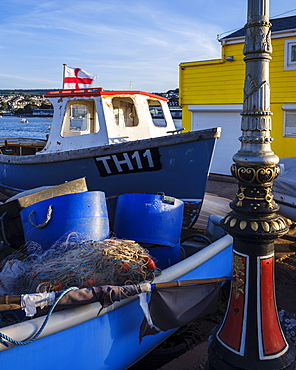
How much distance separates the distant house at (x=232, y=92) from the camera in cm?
1215

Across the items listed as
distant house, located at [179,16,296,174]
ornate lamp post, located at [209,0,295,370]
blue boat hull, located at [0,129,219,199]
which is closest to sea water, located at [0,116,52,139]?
distant house, located at [179,16,296,174]

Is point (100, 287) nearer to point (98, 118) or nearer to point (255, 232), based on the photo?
point (255, 232)

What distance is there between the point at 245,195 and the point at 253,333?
3.00 ft

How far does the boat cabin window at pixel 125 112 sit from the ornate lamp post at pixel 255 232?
18.6 ft

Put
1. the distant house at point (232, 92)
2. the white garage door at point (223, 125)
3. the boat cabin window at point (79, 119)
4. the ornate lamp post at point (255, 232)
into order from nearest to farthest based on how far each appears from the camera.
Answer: the ornate lamp post at point (255, 232)
the boat cabin window at point (79, 119)
the distant house at point (232, 92)
the white garage door at point (223, 125)

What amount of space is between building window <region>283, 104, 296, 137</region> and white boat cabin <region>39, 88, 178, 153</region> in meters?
5.86

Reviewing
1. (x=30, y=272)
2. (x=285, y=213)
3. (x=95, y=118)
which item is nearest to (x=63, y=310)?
(x=30, y=272)

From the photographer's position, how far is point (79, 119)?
8.08m

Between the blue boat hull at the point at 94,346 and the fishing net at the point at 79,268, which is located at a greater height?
the fishing net at the point at 79,268

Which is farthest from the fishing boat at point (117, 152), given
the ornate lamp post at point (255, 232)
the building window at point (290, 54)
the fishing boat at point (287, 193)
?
the building window at point (290, 54)

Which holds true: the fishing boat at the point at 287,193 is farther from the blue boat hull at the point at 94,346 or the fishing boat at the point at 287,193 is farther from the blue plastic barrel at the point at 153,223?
the blue boat hull at the point at 94,346

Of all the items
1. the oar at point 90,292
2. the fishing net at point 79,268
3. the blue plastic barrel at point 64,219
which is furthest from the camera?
the blue plastic barrel at point 64,219

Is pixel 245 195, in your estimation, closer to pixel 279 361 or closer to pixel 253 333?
pixel 253 333

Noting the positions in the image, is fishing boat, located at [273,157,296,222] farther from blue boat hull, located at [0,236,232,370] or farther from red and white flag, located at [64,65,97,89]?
red and white flag, located at [64,65,97,89]
